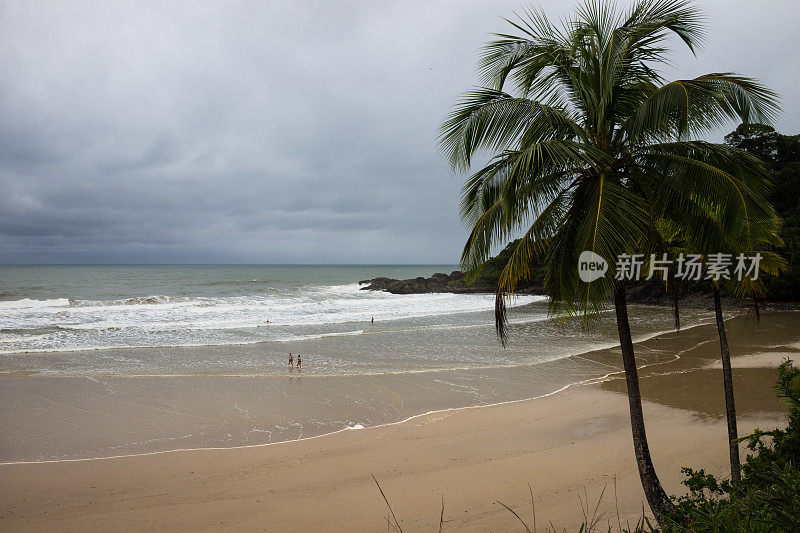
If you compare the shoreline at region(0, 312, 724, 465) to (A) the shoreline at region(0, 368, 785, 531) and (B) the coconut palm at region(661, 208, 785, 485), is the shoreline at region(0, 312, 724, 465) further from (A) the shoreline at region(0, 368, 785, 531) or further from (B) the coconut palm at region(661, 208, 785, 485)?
(B) the coconut palm at region(661, 208, 785, 485)

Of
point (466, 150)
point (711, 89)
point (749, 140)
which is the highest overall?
point (749, 140)

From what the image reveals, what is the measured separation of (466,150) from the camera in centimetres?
455

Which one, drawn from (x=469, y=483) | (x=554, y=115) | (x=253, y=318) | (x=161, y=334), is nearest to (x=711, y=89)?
(x=554, y=115)

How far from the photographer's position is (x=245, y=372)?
15484mm

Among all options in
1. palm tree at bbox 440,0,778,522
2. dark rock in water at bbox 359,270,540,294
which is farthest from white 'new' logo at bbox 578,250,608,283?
dark rock in water at bbox 359,270,540,294

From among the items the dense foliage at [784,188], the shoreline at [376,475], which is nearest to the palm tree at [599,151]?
the shoreline at [376,475]

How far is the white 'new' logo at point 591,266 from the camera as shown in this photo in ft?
11.8

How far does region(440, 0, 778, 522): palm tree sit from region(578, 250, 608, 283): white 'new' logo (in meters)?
0.05

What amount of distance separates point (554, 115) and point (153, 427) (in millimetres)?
10598

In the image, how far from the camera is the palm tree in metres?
3.73

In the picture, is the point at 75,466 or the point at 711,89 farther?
the point at 75,466

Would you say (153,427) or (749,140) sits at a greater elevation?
(749,140)

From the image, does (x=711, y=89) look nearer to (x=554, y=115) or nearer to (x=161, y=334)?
(x=554, y=115)

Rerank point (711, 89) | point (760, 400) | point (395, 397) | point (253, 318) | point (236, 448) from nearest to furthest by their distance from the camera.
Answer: point (711, 89) → point (236, 448) → point (760, 400) → point (395, 397) → point (253, 318)
